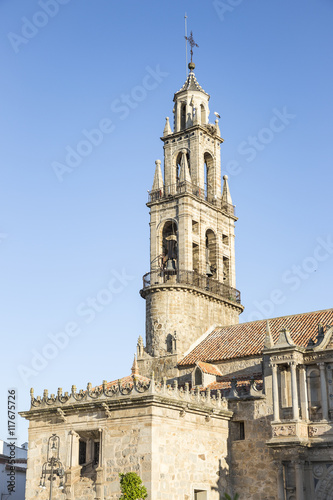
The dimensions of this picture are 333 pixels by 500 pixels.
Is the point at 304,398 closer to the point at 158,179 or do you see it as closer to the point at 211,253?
the point at 211,253

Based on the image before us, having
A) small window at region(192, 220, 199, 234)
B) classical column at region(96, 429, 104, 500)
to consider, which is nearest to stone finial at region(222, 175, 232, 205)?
small window at region(192, 220, 199, 234)

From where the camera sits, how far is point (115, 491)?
29375mm

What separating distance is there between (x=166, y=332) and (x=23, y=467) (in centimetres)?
1687

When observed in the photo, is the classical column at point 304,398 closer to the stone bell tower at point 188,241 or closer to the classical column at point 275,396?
the classical column at point 275,396

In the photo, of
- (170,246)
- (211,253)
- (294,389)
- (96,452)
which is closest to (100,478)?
(96,452)

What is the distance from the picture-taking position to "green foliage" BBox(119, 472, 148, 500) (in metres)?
28.0

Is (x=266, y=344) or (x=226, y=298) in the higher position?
(x=226, y=298)

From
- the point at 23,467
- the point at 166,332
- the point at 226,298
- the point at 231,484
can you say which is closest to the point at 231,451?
the point at 231,484

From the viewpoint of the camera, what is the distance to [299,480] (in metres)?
30.8

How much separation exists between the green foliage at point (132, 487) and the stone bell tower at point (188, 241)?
12771mm

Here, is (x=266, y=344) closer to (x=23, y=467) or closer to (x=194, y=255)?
(x=194, y=255)

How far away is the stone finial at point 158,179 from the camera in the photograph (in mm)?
48250

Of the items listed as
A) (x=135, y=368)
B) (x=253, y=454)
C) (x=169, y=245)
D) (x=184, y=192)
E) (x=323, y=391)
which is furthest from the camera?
(x=169, y=245)

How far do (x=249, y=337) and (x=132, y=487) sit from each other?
563 inches
